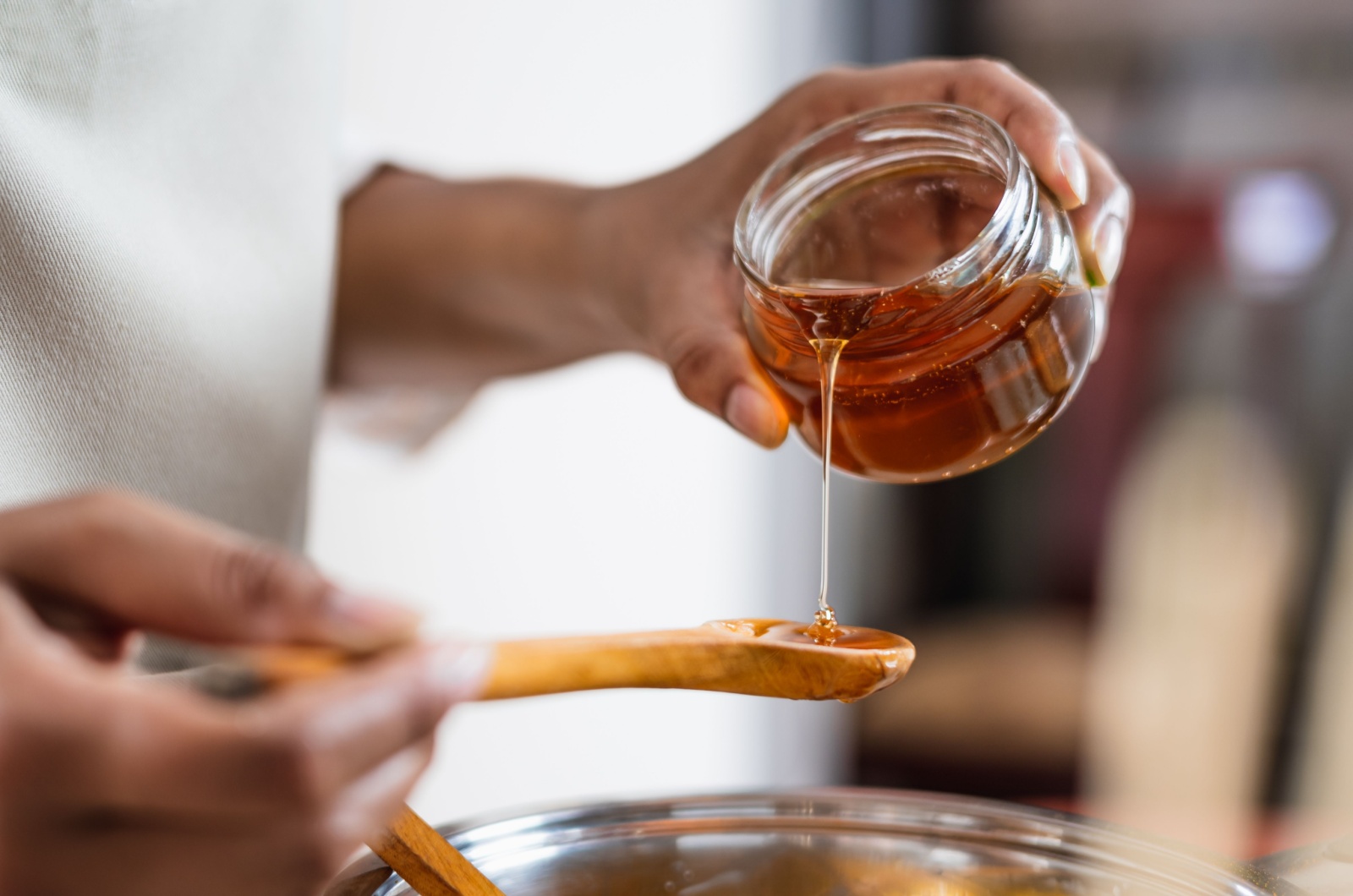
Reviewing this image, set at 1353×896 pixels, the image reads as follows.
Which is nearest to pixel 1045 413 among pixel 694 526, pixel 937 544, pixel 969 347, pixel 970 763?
pixel 969 347

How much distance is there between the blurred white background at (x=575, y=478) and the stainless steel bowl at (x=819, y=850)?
573 mm

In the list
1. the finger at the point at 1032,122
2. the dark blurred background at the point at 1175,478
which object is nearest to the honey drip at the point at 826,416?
the finger at the point at 1032,122

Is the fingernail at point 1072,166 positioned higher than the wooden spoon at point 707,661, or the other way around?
the fingernail at point 1072,166

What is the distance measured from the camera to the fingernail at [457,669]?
348 millimetres

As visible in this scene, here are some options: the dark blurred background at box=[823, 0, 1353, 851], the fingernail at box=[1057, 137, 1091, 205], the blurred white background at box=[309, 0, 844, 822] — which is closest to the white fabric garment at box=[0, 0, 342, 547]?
the blurred white background at box=[309, 0, 844, 822]

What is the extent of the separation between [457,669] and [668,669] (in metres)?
0.14

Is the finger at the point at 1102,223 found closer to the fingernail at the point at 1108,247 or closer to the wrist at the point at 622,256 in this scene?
the fingernail at the point at 1108,247

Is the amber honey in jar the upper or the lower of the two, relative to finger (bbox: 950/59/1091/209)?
lower

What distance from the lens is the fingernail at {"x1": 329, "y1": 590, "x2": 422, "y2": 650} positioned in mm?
339

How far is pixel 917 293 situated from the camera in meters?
0.58

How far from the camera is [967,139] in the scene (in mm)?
665

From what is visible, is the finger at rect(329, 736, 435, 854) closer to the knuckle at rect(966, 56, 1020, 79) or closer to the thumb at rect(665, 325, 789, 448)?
the thumb at rect(665, 325, 789, 448)

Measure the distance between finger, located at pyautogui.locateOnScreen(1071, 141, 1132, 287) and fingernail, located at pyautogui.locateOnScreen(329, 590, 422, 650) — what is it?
45 cm

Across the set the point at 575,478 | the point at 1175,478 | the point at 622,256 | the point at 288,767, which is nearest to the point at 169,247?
the point at 622,256
